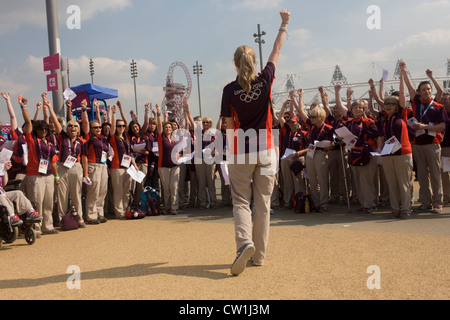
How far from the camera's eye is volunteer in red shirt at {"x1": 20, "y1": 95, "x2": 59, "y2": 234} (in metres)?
6.60

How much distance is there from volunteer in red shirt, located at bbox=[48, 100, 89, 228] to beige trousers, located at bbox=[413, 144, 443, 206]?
20.8 ft

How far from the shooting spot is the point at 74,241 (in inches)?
238

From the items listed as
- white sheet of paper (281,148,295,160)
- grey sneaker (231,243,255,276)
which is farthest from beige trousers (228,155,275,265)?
white sheet of paper (281,148,295,160)

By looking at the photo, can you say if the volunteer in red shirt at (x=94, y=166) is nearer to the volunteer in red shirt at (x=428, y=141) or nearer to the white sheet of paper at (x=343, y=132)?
the white sheet of paper at (x=343, y=132)

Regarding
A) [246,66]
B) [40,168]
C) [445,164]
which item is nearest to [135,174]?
[40,168]

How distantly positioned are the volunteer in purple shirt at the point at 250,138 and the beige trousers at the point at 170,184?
4636 mm

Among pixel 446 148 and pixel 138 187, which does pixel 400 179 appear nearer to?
pixel 446 148

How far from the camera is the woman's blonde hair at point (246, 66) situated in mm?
3863

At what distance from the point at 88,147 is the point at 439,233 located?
250 inches

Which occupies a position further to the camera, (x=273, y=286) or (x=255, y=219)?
(x=255, y=219)

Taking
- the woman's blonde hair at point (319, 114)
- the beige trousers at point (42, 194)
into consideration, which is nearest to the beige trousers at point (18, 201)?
the beige trousers at point (42, 194)

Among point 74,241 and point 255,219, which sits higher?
point 255,219
